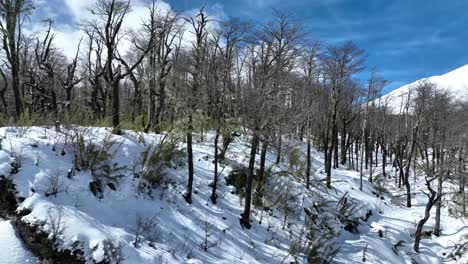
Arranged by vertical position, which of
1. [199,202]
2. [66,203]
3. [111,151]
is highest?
[111,151]

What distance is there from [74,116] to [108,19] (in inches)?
169

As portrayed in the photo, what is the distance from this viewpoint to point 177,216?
396 inches

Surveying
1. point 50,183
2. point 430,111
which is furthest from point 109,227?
point 430,111

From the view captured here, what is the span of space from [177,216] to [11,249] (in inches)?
194

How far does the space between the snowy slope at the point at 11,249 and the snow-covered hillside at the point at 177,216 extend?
0.15ft

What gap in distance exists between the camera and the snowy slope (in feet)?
17.9

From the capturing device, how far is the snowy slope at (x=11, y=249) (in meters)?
5.44

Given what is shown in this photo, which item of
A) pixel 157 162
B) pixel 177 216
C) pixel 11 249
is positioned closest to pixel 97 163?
pixel 157 162

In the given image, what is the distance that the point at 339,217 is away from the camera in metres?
15.8

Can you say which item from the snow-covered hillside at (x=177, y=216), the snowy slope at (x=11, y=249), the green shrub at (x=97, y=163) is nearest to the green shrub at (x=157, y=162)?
the snow-covered hillside at (x=177, y=216)

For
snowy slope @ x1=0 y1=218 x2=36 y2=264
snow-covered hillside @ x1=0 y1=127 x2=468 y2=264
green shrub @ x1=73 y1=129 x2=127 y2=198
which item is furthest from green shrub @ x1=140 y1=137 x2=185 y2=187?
snowy slope @ x1=0 y1=218 x2=36 y2=264

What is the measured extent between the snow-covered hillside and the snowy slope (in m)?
0.05

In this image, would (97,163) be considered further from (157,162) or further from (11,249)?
(11,249)

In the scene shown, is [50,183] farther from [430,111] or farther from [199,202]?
[430,111]
